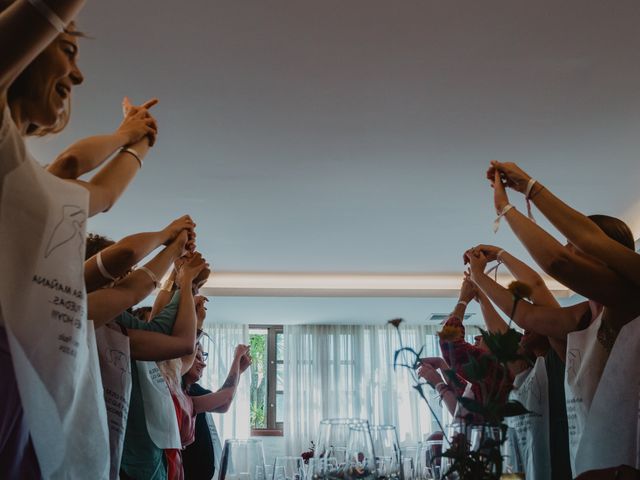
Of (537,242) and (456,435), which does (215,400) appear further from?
(456,435)

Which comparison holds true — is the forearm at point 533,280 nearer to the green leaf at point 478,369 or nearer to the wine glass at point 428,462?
the wine glass at point 428,462

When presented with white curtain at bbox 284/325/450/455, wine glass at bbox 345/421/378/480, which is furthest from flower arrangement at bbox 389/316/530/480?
white curtain at bbox 284/325/450/455

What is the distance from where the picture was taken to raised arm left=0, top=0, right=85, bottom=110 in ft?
2.07

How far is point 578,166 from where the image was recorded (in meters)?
3.20

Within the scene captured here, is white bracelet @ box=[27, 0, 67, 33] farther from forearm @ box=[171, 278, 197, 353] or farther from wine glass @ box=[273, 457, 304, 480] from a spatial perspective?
forearm @ box=[171, 278, 197, 353]

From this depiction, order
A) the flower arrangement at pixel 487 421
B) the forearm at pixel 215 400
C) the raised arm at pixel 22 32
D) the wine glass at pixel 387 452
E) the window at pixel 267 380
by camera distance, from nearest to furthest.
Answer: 1. the raised arm at pixel 22 32
2. the flower arrangement at pixel 487 421
3. the wine glass at pixel 387 452
4. the forearm at pixel 215 400
5. the window at pixel 267 380

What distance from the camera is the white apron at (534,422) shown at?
1.05 m

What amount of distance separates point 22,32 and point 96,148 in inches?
17.2

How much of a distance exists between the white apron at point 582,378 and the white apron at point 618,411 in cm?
6

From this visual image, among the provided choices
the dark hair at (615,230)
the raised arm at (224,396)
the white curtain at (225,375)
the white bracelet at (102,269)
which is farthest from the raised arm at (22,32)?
the white curtain at (225,375)

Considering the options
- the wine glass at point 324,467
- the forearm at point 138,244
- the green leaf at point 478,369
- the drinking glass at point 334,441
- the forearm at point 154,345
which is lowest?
the wine glass at point 324,467

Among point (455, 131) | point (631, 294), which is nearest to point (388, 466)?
point (631, 294)

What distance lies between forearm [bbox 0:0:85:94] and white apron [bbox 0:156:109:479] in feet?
0.37

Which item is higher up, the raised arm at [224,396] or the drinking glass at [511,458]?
the raised arm at [224,396]
